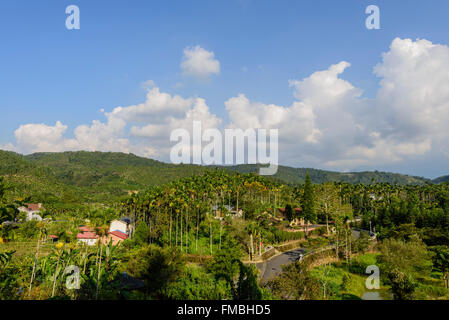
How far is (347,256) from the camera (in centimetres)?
4272

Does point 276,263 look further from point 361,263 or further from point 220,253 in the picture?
point 220,253

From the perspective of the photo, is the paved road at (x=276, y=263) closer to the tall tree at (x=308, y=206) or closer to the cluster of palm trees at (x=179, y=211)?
the cluster of palm trees at (x=179, y=211)

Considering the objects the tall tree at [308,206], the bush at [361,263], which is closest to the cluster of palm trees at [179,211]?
the tall tree at [308,206]

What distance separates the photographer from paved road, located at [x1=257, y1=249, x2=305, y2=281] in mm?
34603

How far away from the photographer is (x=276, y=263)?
40312mm

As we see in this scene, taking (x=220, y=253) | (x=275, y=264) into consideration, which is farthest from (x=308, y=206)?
(x=220, y=253)

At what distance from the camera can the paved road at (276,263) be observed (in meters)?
34.6

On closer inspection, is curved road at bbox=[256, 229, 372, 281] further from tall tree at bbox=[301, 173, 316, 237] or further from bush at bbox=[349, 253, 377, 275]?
tall tree at bbox=[301, 173, 316, 237]
